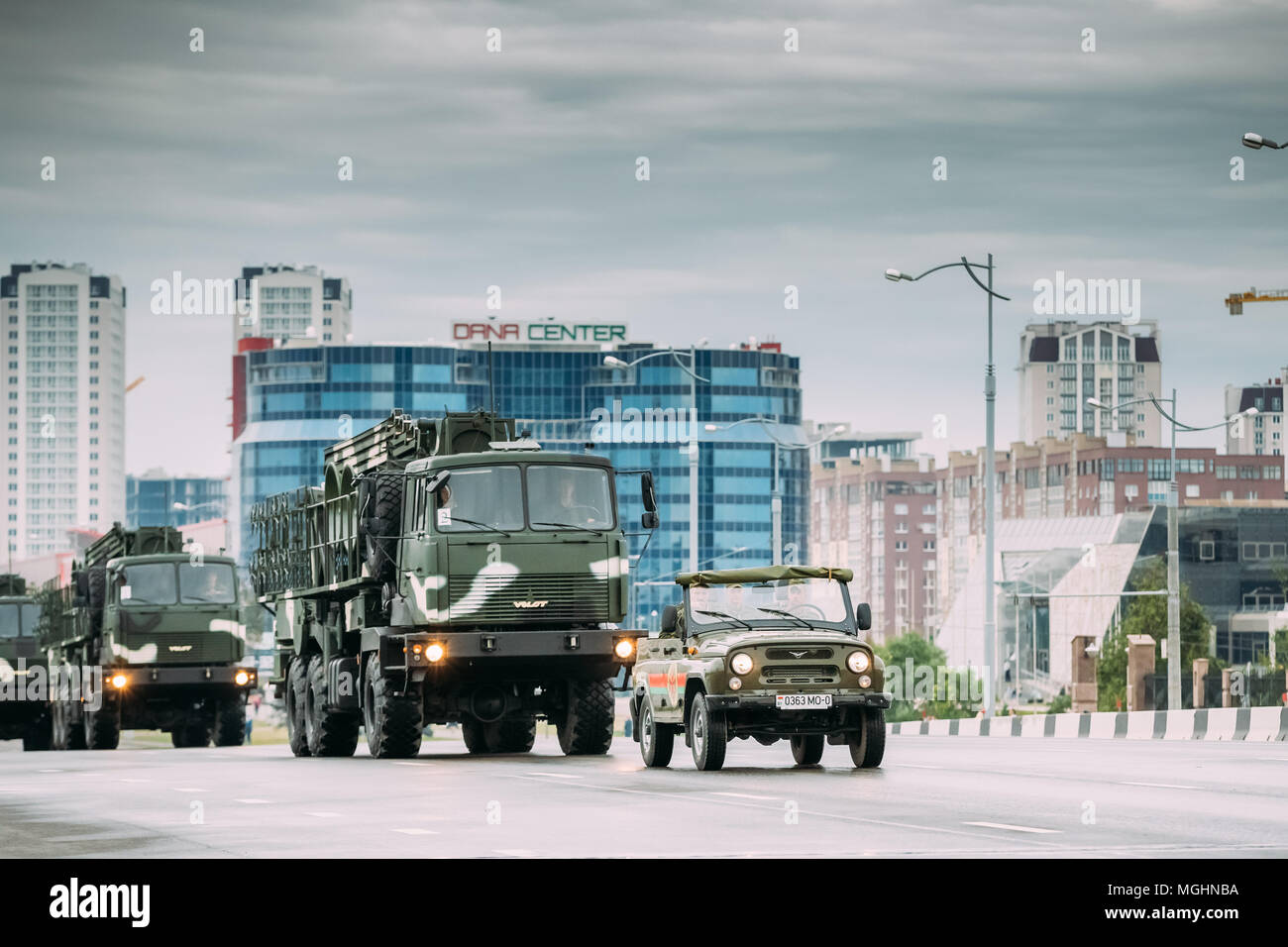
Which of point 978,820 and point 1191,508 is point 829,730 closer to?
point 978,820

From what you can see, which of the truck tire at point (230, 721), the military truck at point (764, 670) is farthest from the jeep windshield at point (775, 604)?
the truck tire at point (230, 721)

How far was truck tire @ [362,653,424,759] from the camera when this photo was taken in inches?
1017

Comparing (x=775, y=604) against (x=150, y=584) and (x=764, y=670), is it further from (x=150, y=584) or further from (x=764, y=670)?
(x=150, y=584)

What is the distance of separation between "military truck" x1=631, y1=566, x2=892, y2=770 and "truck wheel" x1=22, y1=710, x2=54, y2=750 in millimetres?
26003

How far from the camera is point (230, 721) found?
38.6m

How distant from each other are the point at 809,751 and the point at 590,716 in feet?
14.5

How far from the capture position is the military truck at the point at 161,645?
122 feet

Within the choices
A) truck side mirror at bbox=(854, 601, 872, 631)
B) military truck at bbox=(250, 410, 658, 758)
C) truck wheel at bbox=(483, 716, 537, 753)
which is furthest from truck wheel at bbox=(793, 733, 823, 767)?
truck wheel at bbox=(483, 716, 537, 753)

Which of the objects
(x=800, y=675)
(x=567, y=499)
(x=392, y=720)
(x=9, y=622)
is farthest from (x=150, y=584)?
(x=800, y=675)

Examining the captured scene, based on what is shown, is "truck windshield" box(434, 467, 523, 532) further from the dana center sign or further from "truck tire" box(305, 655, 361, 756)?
the dana center sign

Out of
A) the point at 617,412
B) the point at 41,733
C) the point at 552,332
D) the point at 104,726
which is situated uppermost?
the point at 552,332
